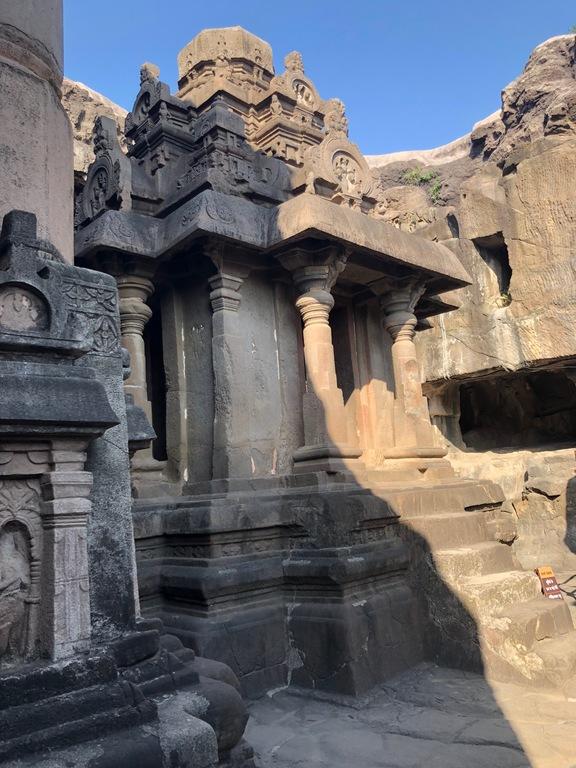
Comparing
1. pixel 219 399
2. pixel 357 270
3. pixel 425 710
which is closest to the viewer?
pixel 425 710

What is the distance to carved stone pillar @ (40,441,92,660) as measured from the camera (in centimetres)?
233

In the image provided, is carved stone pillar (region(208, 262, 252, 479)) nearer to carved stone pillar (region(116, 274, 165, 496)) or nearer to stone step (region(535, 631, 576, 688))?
carved stone pillar (region(116, 274, 165, 496))

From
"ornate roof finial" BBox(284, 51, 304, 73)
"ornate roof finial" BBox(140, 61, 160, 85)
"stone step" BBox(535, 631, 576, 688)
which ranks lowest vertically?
"stone step" BBox(535, 631, 576, 688)

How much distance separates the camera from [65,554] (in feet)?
7.85

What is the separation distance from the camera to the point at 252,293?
230 inches

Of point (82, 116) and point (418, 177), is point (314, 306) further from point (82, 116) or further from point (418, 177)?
point (418, 177)

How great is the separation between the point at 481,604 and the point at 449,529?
32.8 inches

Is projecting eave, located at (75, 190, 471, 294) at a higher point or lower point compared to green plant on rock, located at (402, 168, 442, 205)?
lower

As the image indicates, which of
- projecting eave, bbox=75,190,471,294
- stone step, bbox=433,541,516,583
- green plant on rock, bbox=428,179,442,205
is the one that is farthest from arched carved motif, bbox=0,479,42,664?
green plant on rock, bbox=428,179,442,205

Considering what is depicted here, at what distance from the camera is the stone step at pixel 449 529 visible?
5.34m

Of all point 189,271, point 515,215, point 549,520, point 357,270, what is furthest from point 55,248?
point 515,215

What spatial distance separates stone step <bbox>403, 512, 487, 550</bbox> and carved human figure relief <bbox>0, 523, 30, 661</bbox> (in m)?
3.61

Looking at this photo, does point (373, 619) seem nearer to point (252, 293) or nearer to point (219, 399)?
point (219, 399)

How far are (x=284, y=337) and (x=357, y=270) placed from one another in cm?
101
